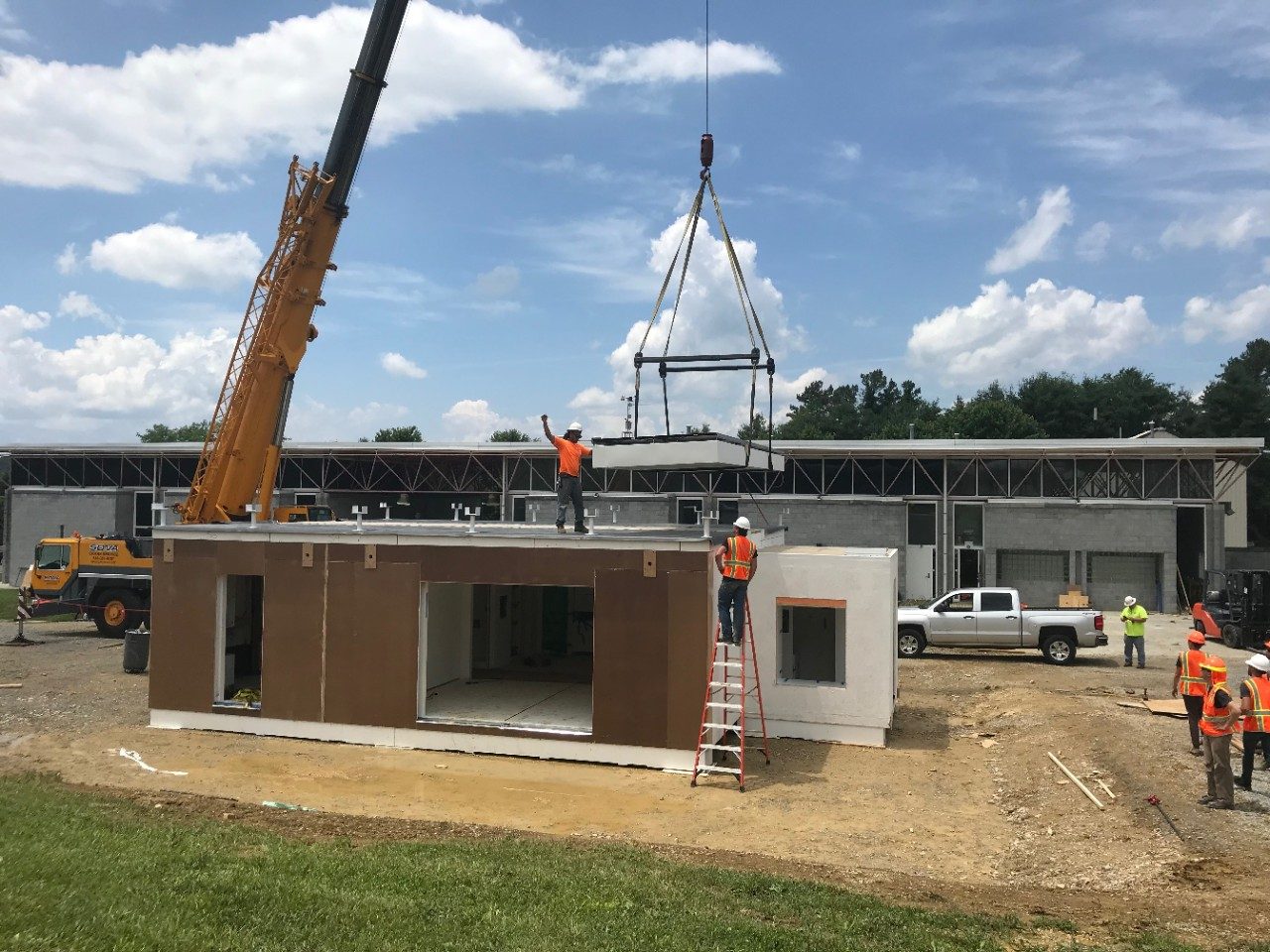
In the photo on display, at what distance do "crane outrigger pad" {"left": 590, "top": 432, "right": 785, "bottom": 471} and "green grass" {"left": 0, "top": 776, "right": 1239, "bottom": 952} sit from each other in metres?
6.00

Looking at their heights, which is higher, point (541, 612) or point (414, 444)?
point (414, 444)

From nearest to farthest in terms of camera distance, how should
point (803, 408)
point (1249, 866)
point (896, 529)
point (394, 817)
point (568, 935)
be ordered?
point (568, 935) → point (1249, 866) → point (394, 817) → point (896, 529) → point (803, 408)

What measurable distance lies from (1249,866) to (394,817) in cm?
918

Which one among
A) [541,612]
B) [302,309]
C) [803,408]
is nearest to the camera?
[302,309]

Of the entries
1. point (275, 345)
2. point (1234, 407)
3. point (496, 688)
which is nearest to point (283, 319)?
point (275, 345)

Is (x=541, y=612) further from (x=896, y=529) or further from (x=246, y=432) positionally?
(x=896, y=529)

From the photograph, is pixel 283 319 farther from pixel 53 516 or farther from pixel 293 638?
pixel 53 516

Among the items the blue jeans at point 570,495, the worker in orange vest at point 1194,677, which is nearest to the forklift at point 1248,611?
the worker in orange vest at point 1194,677

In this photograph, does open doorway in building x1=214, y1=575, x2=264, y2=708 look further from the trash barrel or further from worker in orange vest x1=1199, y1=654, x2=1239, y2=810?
worker in orange vest x1=1199, y1=654, x2=1239, y2=810

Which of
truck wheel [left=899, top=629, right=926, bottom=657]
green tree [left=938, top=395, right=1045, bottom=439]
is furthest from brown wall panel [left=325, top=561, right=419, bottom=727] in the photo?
green tree [left=938, top=395, right=1045, bottom=439]

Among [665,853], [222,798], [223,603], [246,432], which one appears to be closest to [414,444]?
[246,432]

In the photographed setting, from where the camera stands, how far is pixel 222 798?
11.4 m

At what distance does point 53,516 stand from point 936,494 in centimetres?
3829

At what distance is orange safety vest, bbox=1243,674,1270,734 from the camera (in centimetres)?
1125
